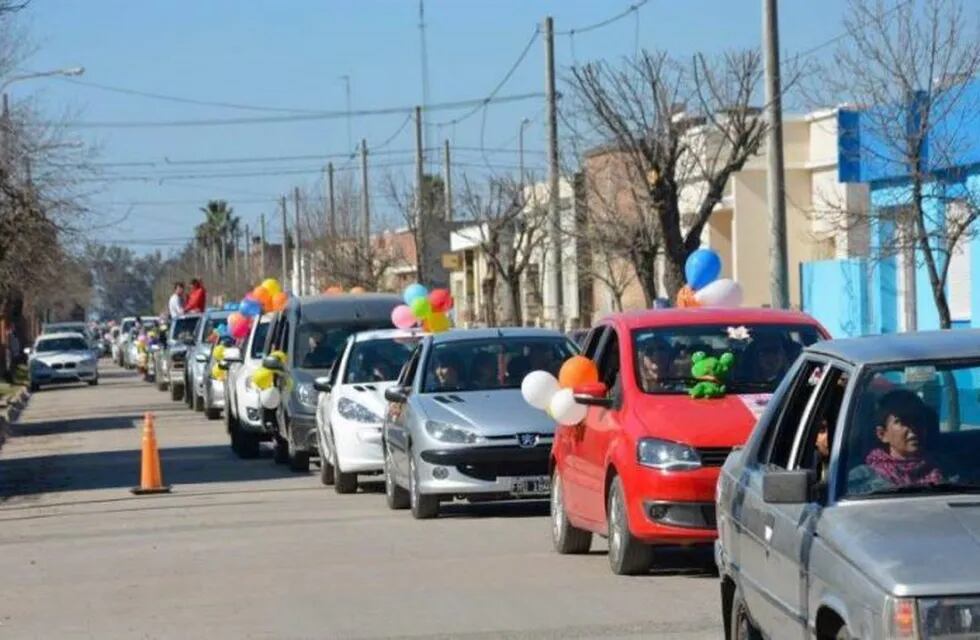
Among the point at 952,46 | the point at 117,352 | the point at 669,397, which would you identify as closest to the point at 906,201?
the point at 952,46

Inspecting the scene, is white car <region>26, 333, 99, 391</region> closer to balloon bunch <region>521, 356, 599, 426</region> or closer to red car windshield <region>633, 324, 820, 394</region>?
balloon bunch <region>521, 356, 599, 426</region>

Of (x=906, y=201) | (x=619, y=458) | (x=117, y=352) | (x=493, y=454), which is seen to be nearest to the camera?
(x=619, y=458)

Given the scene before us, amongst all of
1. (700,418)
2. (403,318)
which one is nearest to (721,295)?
(700,418)

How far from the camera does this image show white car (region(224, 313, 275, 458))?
27.2 meters

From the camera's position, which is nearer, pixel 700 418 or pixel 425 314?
pixel 700 418

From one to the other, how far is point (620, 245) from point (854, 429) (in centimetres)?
2788

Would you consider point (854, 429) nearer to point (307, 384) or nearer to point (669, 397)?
point (669, 397)

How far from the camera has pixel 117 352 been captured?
95.6 m

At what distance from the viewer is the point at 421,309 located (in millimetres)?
22266

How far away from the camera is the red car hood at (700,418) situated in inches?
482

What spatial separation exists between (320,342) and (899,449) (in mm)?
17302

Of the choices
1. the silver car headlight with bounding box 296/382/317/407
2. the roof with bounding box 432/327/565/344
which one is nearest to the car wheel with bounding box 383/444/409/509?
the roof with bounding box 432/327/565/344

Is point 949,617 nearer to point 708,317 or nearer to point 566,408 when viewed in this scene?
point 708,317

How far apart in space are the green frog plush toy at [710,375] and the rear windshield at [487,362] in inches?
200
